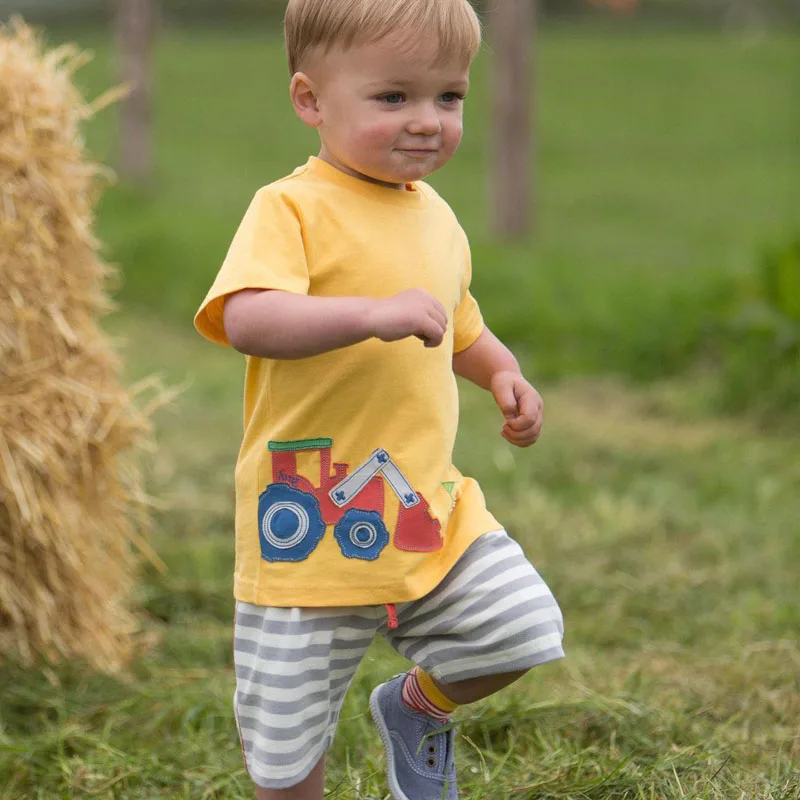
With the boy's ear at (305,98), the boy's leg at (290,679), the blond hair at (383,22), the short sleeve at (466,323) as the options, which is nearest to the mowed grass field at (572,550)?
the boy's leg at (290,679)

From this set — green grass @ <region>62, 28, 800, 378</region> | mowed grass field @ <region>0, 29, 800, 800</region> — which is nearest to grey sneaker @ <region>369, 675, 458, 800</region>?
mowed grass field @ <region>0, 29, 800, 800</region>

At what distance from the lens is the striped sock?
2.41 metres

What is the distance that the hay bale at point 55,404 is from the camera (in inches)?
129

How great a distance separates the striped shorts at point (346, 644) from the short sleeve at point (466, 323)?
1.26 ft

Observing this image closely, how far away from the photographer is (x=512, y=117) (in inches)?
343

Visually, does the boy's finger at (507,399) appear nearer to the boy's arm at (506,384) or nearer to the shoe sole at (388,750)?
the boy's arm at (506,384)

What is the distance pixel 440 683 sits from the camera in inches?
93.3

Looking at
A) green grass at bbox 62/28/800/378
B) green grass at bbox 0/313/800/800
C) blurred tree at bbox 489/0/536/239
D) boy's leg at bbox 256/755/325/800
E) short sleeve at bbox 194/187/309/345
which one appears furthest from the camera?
blurred tree at bbox 489/0/536/239

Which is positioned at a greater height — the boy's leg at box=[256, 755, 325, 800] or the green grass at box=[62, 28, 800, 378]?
the green grass at box=[62, 28, 800, 378]

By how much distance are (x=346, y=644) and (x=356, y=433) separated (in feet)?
1.19

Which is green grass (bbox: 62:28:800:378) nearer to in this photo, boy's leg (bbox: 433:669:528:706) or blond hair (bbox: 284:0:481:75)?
blond hair (bbox: 284:0:481:75)

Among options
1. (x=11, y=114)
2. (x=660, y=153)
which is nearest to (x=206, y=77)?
(x=660, y=153)

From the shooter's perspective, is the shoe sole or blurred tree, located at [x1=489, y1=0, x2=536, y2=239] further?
blurred tree, located at [x1=489, y1=0, x2=536, y2=239]

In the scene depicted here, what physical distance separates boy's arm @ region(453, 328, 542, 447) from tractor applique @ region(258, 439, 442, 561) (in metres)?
0.26
